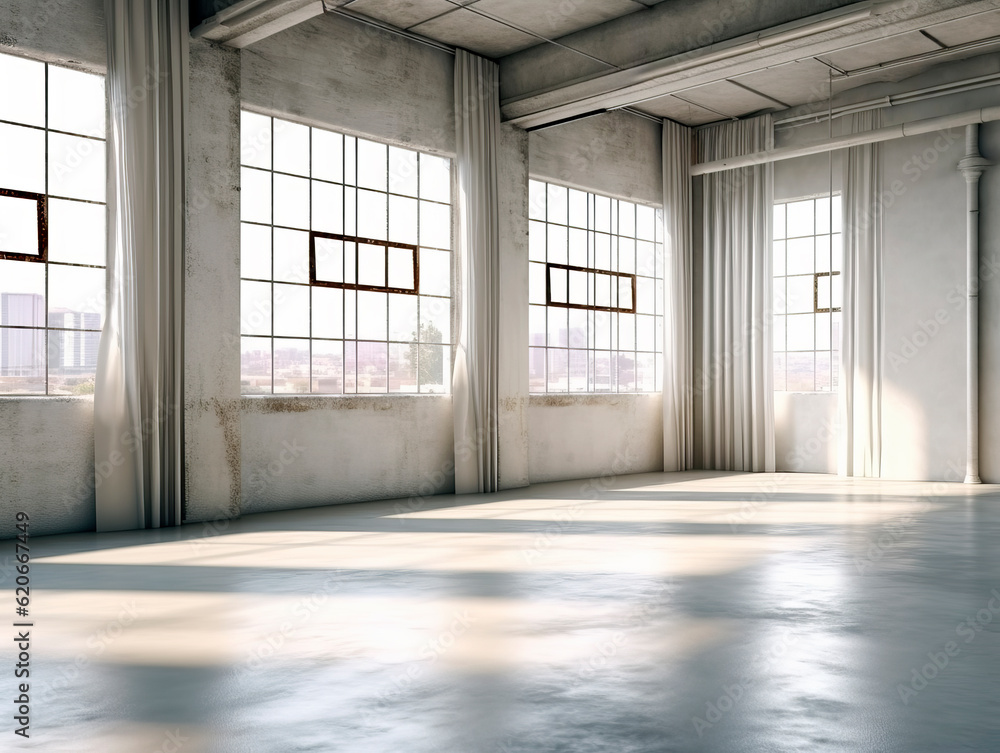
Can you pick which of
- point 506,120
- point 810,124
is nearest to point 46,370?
point 506,120

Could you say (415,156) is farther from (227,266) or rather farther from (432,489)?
(432,489)

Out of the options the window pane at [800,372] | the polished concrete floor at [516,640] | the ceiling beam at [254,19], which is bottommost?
the polished concrete floor at [516,640]

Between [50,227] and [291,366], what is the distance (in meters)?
2.86

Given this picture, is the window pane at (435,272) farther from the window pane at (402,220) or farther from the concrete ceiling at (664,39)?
the concrete ceiling at (664,39)

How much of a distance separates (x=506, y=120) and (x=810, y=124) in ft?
16.9

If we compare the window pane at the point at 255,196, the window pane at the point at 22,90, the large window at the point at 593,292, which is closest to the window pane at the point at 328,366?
the window pane at the point at 255,196

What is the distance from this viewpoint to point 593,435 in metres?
13.9

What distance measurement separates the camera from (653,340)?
15.3m

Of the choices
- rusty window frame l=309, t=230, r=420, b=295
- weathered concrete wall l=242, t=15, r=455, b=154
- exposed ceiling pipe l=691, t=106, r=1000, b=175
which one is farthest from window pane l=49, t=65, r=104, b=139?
exposed ceiling pipe l=691, t=106, r=1000, b=175

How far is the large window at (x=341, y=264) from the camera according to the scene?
986 cm

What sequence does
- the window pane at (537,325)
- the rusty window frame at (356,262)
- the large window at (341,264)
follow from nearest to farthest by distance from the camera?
the large window at (341,264) → the rusty window frame at (356,262) → the window pane at (537,325)

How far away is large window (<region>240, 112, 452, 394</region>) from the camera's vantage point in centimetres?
986

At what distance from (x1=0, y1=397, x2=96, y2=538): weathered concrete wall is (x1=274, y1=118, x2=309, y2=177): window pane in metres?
3.40

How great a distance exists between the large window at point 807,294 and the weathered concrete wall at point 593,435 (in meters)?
2.26
